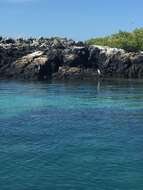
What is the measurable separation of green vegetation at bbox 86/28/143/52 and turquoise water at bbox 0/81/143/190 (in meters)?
92.1

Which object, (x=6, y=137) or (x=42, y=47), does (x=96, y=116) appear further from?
(x=42, y=47)

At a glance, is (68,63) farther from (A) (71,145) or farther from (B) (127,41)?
(A) (71,145)

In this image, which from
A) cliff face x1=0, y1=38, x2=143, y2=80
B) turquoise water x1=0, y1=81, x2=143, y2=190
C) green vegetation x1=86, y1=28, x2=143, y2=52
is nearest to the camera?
turquoise water x1=0, y1=81, x2=143, y2=190

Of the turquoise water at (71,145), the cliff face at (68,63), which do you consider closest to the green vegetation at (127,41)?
the cliff face at (68,63)

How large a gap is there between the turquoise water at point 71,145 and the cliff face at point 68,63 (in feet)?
194

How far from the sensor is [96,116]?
6209cm

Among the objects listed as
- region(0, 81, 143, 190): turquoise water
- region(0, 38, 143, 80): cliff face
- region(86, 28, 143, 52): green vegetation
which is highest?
region(86, 28, 143, 52): green vegetation

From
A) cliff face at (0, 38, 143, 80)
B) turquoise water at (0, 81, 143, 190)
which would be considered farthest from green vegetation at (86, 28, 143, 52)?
turquoise water at (0, 81, 143, 190)

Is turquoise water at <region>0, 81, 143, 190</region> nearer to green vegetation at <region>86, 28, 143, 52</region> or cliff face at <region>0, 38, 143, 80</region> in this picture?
cliff face at <region>0, 38, 143, 80</region>

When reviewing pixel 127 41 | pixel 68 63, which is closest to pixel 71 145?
pixel 68 63

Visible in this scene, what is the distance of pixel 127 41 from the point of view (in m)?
170

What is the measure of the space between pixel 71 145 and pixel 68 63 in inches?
3778

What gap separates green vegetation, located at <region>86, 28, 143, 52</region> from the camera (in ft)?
553

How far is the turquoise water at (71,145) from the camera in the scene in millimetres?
33562
